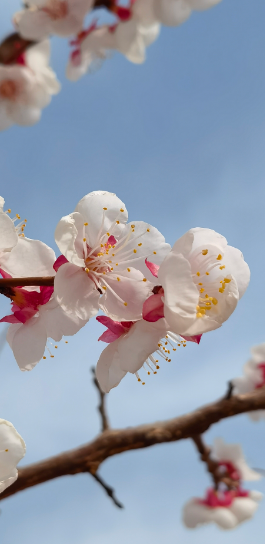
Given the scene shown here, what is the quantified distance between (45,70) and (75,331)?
143 centimetres

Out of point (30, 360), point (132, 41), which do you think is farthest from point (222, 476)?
point (132, 41)

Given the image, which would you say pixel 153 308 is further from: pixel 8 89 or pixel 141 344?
pixel 8 89

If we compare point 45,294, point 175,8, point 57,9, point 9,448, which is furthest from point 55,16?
point 9,448

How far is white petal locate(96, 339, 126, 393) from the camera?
33.8 inches

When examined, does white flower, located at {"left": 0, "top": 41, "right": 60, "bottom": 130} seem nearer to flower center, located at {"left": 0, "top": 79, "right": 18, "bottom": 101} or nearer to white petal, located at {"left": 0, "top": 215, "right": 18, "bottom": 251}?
flower center, located at {"left": 0, "top": 79, "right": 18, "bottom": 101}

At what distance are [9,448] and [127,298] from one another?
0.37 metres

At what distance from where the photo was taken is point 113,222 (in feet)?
3.08

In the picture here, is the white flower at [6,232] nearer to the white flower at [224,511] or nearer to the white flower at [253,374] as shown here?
the white flower at [224,511]

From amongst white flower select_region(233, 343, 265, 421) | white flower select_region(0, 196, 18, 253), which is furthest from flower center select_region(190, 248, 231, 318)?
white flower select_region(233, 343, 265, 421)

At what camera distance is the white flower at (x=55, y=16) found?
121 centimetres

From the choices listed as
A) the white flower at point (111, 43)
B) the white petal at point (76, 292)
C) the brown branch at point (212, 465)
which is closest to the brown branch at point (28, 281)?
the white petal at point (76, 292)

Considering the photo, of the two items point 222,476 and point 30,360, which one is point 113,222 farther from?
point 222,476

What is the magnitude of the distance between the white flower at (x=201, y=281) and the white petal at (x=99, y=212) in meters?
0.19

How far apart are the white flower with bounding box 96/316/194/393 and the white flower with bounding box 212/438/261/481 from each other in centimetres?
145
